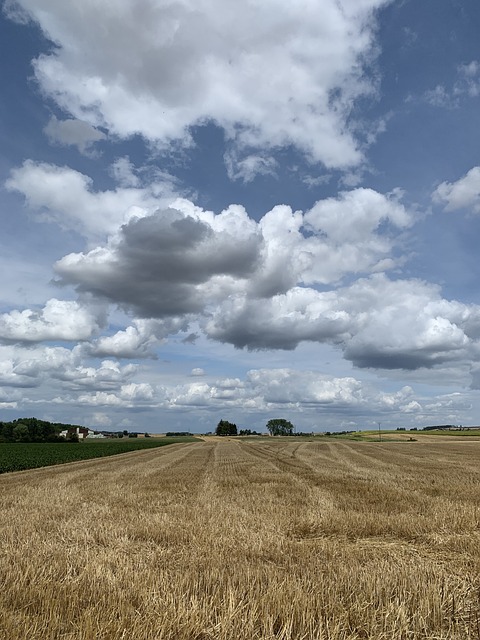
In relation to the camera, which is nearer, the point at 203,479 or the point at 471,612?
the point at 471,612

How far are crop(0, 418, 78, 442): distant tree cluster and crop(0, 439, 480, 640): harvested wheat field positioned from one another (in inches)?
5751

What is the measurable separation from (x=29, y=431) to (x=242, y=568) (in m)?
161

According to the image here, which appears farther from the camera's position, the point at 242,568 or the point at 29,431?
the point at 29,431

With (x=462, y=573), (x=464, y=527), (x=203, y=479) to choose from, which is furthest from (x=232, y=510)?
(x=203, y=479)

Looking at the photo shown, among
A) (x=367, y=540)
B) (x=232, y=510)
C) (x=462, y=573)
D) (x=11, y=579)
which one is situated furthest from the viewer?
(x=232, y=510)

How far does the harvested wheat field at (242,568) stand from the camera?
19.1 feet

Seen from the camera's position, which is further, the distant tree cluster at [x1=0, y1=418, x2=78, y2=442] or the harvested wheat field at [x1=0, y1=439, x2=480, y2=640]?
the distant tree cluster at [x1=0, y1=418, x2=78, y2=442]

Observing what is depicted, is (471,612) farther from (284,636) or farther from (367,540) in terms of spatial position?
(367,540)

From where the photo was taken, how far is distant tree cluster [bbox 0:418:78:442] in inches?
5861

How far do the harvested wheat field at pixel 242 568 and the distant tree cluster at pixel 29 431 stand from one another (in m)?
146

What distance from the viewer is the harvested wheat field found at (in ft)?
19.1

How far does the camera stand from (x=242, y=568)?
8062mm

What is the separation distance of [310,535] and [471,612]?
5189mm

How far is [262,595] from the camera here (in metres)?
6.75
